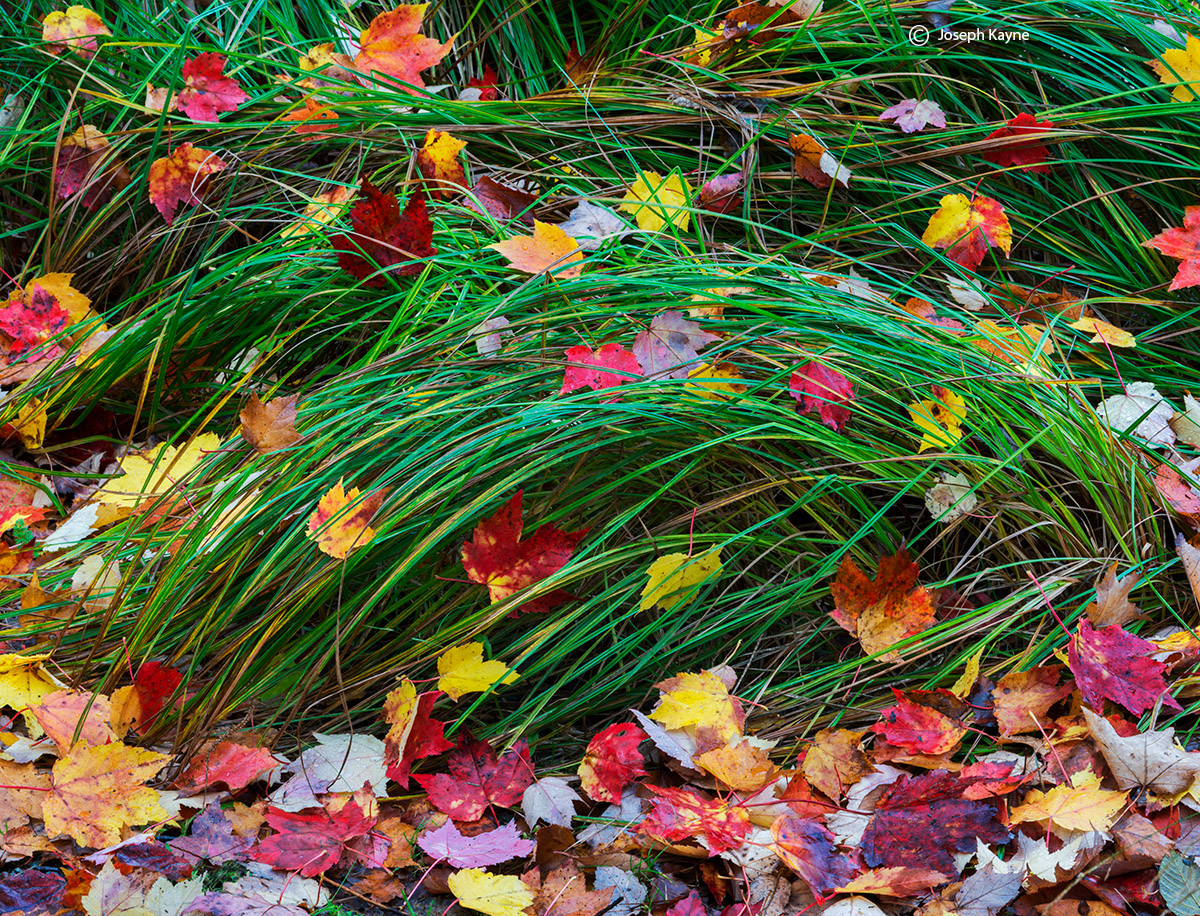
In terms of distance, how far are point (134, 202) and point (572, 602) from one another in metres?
1.54

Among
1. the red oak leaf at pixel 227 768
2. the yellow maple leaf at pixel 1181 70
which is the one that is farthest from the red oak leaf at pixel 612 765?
the yellow maple leaf at pixel 1181 70

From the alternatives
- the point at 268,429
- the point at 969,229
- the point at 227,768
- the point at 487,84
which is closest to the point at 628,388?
the point at 268,429

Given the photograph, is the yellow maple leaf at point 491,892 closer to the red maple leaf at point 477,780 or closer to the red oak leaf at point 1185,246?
the red maple leaf at point 477,780

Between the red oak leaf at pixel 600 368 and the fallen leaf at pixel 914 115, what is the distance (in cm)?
100

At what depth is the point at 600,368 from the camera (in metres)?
1.48

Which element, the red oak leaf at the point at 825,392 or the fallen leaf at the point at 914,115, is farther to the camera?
the fallen leaf at the point at 914,115

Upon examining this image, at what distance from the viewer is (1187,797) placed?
1232 mm

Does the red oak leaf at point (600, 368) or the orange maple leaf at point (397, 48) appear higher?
the orange maple leaf at point (397, 48)

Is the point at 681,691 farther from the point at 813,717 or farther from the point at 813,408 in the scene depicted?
the point at 813,408

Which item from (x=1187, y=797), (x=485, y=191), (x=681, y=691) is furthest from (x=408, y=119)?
(x=1187, y=797)

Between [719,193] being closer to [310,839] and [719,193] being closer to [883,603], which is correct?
[883,603]

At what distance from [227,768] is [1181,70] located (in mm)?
2481

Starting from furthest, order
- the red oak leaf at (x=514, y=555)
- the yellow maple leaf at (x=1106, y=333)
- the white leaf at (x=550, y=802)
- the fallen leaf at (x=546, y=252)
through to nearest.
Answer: the yellow maple leaf at (x=1106, y=333)
the fallen leaf at (x=546, y=252)
the red oak leaf at (x=514, y=555)
the white leaf at (x=550, y=802)

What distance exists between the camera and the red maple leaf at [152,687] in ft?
4.44
